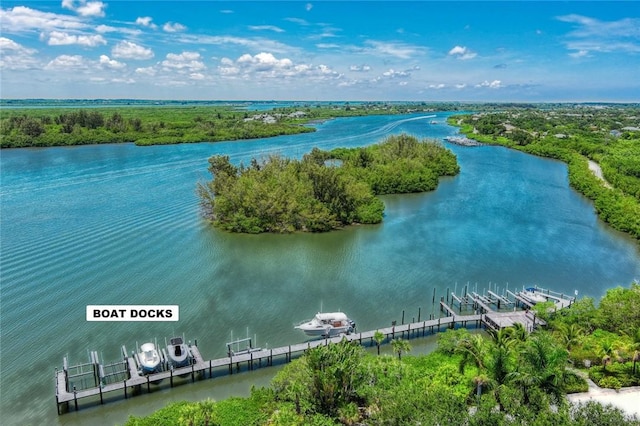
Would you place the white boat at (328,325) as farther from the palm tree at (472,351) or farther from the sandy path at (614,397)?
the sandy path at (614,397)

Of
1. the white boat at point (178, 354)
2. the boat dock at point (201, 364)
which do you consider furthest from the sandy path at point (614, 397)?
the white boat at point (178, 354)

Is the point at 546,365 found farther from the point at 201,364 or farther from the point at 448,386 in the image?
the point at 201,364

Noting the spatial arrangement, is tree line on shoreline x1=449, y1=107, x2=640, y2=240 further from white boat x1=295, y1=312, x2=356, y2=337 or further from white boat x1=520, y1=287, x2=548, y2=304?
white boat x1=295, y1=312, x2=356, y2=337

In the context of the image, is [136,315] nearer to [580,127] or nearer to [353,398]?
[353,398]

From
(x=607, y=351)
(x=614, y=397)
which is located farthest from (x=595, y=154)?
(x=614, y=397)

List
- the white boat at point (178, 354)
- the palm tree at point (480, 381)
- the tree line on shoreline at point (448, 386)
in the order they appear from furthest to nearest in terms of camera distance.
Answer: the white boat at point (178, 354)
the palm tree at point (480, 381)
the tree line on shoreline at point (448, 386)
